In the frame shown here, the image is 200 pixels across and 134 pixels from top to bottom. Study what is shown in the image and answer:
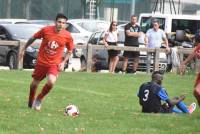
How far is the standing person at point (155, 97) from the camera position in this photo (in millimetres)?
13039

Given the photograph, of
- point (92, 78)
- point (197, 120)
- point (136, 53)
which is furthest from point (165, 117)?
point (136, 53)

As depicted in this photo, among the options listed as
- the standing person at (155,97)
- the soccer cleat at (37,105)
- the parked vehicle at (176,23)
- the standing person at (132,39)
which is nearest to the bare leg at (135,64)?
the standing person at (132,39)

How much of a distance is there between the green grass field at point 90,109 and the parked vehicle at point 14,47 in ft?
Result: 9.29

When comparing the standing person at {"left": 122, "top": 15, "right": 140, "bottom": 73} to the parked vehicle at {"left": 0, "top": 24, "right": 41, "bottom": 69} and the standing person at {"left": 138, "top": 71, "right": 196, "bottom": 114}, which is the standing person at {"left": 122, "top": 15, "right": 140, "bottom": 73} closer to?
the parked vehicle at {"left": 0, "top": 24, "right": 41, "bottom": 69}

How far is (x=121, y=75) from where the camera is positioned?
22906 mm

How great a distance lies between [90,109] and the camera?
14.0m

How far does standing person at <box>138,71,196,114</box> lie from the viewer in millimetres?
13039

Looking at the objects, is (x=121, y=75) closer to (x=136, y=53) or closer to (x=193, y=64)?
(x=136, y=53)

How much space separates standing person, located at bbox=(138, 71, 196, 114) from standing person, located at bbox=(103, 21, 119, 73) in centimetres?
1047

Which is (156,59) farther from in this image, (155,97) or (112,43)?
(155,97)

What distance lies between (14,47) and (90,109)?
436 inches

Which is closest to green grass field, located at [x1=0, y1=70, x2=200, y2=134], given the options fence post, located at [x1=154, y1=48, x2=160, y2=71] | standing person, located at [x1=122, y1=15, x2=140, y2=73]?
standing person, located at [x1=122, y1=15, x2=140, y2=73]

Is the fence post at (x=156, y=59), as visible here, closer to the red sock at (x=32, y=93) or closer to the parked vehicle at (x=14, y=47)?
the parked vehicle at (x=14, y=47)

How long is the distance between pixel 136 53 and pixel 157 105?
11111 millimetres
